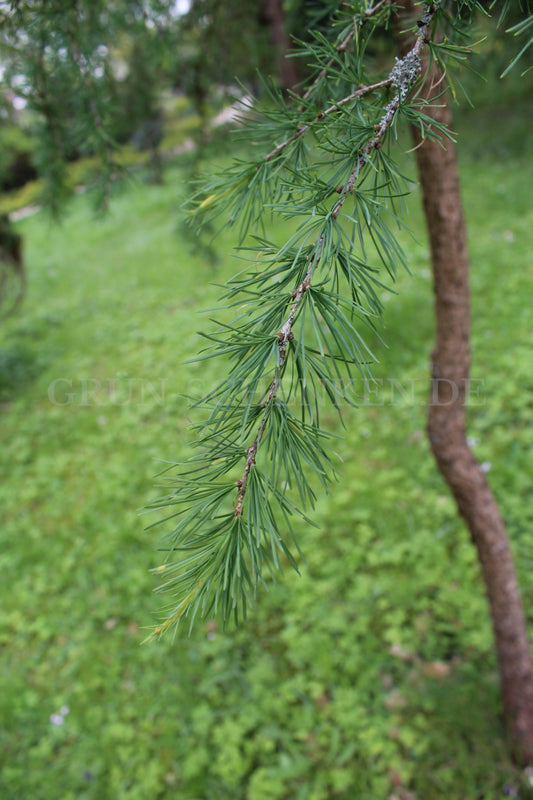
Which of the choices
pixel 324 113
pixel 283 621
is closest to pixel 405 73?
pixel 324 113

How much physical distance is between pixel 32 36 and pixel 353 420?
111 inches

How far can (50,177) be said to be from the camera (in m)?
1.92

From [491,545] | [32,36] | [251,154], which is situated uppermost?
[32,36]

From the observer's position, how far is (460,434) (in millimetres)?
1757

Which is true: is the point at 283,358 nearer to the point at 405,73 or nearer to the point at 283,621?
the point at 405,73

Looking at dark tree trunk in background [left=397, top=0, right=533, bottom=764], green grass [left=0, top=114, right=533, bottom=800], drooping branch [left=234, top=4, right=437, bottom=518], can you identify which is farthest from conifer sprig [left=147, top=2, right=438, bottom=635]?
dark tree trunk in background [left=397, top=0, right=533, bottom=764]

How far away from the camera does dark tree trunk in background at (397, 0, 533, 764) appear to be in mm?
1451

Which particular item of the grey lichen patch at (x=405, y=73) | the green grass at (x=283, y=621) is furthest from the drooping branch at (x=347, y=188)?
the green grass at (x=283, y=621)

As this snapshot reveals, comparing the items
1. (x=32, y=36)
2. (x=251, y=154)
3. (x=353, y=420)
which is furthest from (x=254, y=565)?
(x=353, y=420)

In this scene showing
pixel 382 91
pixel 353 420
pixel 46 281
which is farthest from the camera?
pixel 46 281

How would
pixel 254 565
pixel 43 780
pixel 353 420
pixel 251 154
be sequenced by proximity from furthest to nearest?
pixel 353 420, pixel 43 780, pixel 251 154, pixel 254 565

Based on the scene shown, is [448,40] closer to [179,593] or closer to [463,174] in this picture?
[179,593]

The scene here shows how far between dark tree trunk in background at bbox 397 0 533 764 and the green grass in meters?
0.25

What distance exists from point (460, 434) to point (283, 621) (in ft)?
4.73
